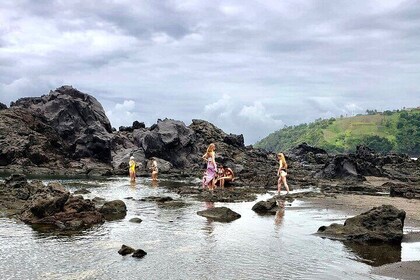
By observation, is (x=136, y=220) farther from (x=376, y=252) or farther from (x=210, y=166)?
(x=210, y=166)

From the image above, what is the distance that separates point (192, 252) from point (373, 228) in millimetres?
7533

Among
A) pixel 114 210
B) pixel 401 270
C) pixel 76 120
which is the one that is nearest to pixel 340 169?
pixel 114 210

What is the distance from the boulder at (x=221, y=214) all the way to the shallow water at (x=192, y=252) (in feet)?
3.22

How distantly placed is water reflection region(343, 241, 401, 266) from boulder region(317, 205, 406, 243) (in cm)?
48

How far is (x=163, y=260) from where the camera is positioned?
46.0 ft

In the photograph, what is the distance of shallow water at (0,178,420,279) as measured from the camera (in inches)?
496

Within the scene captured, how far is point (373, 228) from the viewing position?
17.7 m

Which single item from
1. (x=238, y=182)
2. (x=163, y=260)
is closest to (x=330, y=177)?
(x=238, y=182)

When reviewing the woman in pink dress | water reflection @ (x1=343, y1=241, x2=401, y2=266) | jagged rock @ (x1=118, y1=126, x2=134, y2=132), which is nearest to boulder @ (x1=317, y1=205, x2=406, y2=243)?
water reflection @ (x1=343, y1=241, x2=401, y2=266)

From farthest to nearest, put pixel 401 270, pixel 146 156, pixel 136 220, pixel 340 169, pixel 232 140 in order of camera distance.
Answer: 1. pixel 232 140
2. pixel 146 156
3. pixel 340 169
4. pixel 136 220
5. pixel 401 270

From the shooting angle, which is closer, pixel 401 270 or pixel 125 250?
pixel 401 270

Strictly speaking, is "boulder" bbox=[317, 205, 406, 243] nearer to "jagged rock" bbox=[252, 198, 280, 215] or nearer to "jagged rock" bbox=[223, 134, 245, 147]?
"jagged rock" bbox=[252, 198, 280, 215]

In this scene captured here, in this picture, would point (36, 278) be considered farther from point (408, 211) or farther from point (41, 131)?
point (41, 131)

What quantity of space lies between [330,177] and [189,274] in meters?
51.4
